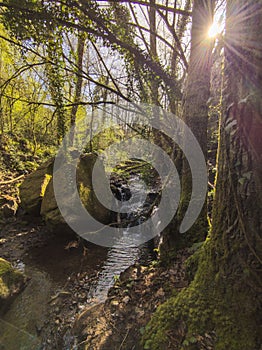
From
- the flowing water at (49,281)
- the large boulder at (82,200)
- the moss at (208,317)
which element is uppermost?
the large boulder at (82,200)

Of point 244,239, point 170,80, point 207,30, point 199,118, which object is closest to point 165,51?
point 170,80

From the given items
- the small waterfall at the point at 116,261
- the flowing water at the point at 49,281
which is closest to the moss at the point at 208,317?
the flowing water at the point at 49,281

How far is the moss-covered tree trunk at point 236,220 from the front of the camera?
146 cm

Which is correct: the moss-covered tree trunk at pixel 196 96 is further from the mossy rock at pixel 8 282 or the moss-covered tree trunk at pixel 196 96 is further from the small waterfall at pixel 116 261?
the mossy rock at pixel 8 282

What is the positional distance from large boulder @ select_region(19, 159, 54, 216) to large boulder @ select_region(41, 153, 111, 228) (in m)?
0.35

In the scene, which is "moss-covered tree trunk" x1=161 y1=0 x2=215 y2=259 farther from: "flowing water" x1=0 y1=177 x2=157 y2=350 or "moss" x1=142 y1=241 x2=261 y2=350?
"flowing water" x1=0 y1=177 x2=157 y2=350

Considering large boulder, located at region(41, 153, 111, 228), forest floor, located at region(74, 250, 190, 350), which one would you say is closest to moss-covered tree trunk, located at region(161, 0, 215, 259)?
forest floor, located at region(74, 250, 190, 350)

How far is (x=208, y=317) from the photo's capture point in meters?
1.74

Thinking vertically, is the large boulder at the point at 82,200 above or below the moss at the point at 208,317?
above

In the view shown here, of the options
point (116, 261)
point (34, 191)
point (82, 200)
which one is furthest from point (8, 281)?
point (34, 191)

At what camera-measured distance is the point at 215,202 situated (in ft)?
6.28

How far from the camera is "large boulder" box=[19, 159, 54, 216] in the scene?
6.68m

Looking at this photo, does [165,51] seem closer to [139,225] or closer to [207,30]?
[207,30]

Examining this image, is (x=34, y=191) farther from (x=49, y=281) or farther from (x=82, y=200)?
(x=49, y=281)
